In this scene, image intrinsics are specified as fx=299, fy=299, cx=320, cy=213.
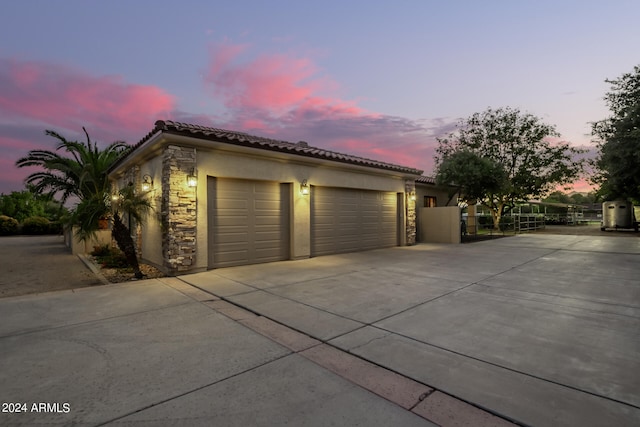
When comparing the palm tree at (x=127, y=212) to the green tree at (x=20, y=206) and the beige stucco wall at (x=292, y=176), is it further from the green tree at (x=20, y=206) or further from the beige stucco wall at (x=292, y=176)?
the green tree at (x=20, y=206)

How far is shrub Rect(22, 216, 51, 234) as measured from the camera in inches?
945

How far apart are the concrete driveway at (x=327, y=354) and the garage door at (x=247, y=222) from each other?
230 cm

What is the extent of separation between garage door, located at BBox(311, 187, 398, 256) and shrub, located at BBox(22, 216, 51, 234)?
2568 centimetres

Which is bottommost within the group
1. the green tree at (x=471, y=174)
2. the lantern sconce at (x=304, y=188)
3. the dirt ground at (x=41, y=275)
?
the dirt ground at (x=41, y=275)

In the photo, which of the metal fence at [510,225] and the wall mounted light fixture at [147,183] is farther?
the metal fence at [510,225]

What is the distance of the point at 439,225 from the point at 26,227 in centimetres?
3094

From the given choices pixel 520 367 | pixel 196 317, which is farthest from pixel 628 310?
pixel 196 317

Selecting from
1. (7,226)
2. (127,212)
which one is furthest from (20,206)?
(127,212)

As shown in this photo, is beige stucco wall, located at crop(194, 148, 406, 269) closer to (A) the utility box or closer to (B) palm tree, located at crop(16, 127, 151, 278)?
(B) palm tree, located at crop(16, 127, 151, 278)

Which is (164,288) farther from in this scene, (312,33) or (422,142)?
(422,142)

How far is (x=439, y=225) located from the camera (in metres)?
15.7

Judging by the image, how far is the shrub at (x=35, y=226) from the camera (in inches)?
945

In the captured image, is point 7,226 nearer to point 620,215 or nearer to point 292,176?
point 292,176

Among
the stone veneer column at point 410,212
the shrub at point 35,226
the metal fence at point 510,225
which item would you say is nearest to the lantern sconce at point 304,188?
the stone veneer column at point 410,212
